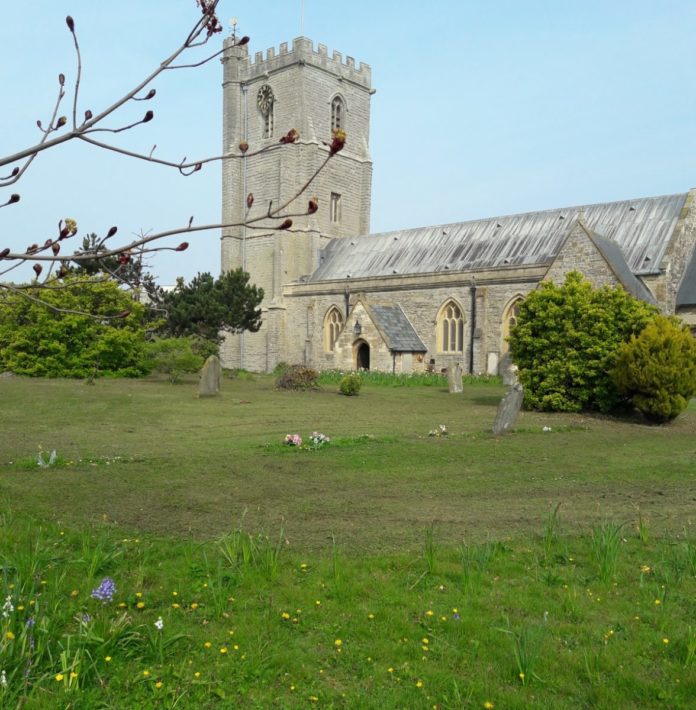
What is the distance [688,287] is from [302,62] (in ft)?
82.6

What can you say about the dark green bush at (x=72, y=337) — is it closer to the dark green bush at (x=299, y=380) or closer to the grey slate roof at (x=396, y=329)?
the dark green bush at (x=299, y=380)

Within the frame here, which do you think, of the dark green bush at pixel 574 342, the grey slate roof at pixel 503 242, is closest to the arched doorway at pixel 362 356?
the grey slate roof at pixel 503 242

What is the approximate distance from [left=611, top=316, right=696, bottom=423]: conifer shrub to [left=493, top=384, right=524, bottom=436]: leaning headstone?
11.8ft

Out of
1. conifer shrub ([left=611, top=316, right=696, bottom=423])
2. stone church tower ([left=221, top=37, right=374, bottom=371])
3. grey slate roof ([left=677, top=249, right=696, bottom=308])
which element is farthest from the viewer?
stone church tower ([left=221, top=37, right=374, bottom=371])

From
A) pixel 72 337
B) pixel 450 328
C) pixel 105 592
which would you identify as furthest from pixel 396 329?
pixel 105 592

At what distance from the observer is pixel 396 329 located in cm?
3144

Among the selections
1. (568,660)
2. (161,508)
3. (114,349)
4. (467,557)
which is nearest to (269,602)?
(467,557)

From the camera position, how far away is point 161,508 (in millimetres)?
6566

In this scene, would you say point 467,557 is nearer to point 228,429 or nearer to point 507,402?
point 507,402

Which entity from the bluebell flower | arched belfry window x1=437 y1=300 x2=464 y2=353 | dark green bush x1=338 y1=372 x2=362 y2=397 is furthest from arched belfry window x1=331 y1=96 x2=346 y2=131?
the bluebell flower

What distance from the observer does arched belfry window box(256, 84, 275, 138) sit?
133 feet

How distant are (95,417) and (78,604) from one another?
10458 mm

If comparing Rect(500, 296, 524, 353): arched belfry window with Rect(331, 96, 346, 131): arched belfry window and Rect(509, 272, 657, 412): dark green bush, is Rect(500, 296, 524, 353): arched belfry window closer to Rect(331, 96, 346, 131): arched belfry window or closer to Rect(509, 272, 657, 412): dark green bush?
Rect(509, 272, 657, 412): dark green bush

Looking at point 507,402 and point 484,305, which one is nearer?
point 507,402
